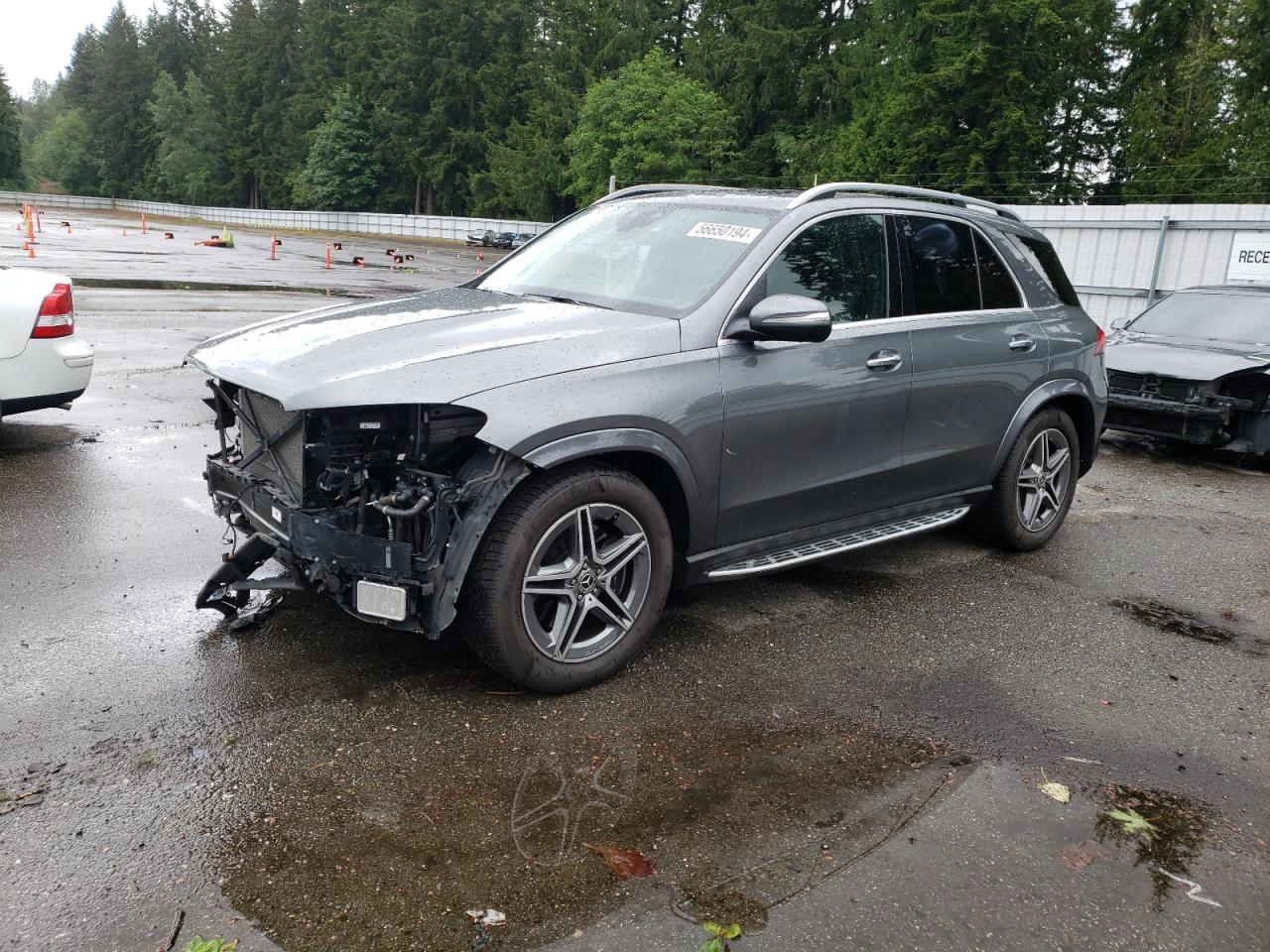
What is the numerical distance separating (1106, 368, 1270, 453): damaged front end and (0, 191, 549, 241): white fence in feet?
149

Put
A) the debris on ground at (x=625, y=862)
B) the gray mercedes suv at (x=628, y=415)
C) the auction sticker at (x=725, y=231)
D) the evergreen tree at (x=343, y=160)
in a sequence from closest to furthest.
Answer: the debris on ground at (x=625, y=862) < the gray mercedes suv at (x=628, y=415) < the auction sticker at (x=725, y=231) < the evergreen tree at (x=343, y=160)

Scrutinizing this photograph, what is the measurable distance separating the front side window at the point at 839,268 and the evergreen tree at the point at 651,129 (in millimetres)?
52326

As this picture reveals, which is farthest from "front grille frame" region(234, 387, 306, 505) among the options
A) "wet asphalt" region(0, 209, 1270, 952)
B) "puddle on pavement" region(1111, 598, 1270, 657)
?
"puddle on pavement" region(1111, 598, 1270, 657)

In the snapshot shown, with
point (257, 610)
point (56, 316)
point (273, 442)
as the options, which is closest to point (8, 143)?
point (56, 316)

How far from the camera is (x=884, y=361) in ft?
15.1

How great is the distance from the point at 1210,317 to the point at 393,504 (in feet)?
30.0

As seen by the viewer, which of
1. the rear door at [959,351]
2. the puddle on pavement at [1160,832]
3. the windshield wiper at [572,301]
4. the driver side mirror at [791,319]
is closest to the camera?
the puddle on pavement at [1160,832]

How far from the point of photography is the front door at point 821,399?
4113 millimetres

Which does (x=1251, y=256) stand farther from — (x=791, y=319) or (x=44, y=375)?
(x=44, y=375)

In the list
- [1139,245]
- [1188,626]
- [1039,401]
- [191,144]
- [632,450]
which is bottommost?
[1188,626]

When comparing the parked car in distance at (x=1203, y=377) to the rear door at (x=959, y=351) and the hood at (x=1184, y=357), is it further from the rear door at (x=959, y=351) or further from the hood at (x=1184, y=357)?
the rear door at (x=959, y=351)

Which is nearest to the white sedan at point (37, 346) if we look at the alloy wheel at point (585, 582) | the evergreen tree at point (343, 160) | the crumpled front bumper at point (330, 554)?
the crumpled front bumper at point (330, 554)

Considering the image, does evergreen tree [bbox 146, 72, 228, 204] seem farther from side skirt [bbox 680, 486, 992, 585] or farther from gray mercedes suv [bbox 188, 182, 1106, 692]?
side skirt [bbox 680, 486, 992, 585]

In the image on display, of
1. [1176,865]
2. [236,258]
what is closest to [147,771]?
[1176,865]
